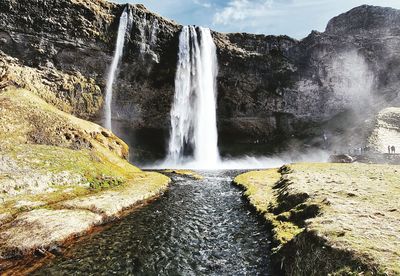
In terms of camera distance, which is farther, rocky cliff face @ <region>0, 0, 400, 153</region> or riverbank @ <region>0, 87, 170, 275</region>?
rocky cliff face @ <region>0, 0, 400, 153</region>

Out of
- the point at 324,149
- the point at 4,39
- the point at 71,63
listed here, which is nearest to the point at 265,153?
the point at 324,149

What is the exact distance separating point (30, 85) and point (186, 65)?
32857 mm

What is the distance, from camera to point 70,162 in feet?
91.9

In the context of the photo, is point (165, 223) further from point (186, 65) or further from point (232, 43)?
point (232, 43)

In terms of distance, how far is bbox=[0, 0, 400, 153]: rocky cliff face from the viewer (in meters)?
57.8

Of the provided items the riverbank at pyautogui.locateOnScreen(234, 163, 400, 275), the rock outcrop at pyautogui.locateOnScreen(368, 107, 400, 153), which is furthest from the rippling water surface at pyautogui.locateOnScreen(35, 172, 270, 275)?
the rock outcrop at pyautogui.locateOnScreen(368, 107, 400, 153)

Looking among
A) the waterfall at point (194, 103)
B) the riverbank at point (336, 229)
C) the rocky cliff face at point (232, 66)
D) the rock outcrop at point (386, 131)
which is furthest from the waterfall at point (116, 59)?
the rock outcrop at point (386, 131)

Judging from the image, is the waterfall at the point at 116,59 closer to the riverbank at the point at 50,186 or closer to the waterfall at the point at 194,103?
the waterfall at the point at 194,103

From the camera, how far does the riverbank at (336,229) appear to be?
9695 millimetres

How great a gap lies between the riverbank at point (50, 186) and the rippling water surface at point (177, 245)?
161 cm

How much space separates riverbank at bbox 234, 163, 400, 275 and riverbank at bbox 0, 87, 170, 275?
11634 millimetres

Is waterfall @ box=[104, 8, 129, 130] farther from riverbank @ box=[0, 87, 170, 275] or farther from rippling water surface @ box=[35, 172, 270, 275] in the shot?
rippling water surface @ box=[35, 172, 270, 275]

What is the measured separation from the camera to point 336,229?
12.1 meters

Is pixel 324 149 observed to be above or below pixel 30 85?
below
